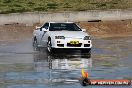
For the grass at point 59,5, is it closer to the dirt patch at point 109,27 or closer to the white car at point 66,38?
the dirt patch at point 109,27

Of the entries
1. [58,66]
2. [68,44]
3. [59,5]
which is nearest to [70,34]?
[68,44]

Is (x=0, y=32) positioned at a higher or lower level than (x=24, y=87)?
lower

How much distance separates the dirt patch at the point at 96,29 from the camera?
37844 mm

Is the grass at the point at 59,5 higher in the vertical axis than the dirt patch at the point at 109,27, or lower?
higher

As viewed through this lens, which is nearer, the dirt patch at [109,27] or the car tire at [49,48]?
the car tire at [49,48]

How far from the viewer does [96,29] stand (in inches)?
1537

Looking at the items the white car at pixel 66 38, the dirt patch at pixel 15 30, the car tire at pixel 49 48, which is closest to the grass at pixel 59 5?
the dirt patch at pixel 15 30

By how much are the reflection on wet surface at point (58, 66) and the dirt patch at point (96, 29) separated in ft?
36.1

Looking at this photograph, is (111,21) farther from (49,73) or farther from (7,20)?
(49,73)

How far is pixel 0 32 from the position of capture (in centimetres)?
3828

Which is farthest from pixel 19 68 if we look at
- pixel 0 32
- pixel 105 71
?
pixel 0 32

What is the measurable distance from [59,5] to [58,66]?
26.7 metres

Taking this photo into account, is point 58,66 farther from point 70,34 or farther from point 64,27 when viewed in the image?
point 64,27

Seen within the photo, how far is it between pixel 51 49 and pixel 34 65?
509cm
